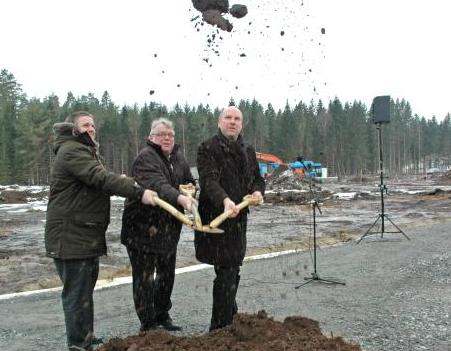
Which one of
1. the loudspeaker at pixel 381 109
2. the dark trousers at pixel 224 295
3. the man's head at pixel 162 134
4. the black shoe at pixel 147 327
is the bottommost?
the black shoe at pixel 147 327

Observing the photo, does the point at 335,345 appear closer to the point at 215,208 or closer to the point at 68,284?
the point at 215,208

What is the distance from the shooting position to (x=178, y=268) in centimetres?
790

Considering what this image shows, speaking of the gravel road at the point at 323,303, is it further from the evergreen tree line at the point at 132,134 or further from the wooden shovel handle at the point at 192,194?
the evergreen tree line at the point at 132,134

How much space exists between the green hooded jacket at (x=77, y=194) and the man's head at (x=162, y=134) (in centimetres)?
66

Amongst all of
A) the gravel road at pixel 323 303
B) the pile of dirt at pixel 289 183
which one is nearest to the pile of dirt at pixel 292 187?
the pile of dirt at pixel 289 183

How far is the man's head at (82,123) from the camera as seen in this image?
12.3ft

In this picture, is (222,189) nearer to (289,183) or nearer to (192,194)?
(192,194)

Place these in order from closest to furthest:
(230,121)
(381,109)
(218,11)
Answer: (230,121), (218,11), (381,109)

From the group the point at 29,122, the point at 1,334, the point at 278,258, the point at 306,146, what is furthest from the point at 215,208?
the point at 29,122

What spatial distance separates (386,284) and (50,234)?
14.7ft

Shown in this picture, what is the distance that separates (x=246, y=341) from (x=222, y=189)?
3.91 feet

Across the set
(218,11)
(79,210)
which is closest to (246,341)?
(79,210)

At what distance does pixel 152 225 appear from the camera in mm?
4094

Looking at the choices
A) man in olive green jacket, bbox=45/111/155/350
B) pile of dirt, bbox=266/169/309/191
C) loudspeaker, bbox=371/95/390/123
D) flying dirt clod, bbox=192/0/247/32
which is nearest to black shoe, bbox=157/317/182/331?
man in olive green jacket, bbox=45/111/155/350
